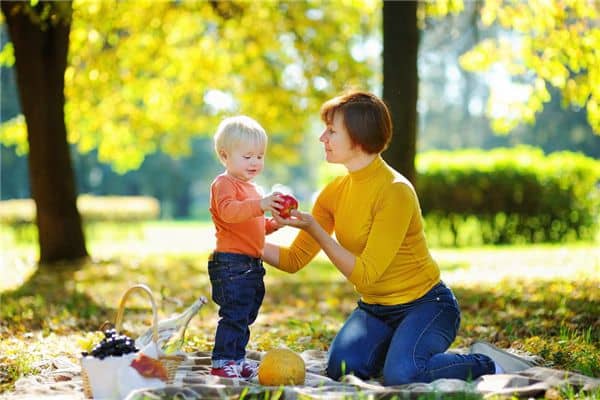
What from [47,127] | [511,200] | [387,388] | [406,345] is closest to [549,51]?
[511,200]

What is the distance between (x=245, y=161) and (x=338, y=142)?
52cm

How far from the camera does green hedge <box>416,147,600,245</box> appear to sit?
55.4 ft

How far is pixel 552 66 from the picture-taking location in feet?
35.0

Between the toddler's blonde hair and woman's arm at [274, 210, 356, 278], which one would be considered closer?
woman's arm at [274, 210, 356, 278]

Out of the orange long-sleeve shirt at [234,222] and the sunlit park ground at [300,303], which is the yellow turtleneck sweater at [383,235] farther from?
the sunlit park ground at [300,303]

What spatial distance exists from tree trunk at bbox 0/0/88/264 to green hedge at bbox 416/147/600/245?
25.6 ft

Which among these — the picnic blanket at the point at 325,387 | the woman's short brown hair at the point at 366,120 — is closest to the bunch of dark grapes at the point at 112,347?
the picnic blanket at the point at 325,387

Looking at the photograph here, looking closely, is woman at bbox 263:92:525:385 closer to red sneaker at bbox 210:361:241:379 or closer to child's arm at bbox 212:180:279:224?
child's arm at bbox 212:180:279:224

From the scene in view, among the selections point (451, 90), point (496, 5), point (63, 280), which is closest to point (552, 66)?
point (496, 5)

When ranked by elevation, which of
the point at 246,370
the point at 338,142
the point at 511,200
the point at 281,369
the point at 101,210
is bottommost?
the point at 101,210

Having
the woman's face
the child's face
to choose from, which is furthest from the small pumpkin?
the woman's face

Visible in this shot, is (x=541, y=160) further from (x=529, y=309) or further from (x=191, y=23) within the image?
(x=529, y=309)

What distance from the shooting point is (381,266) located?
4.44 meters

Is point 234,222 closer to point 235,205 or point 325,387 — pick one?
point 235,205
